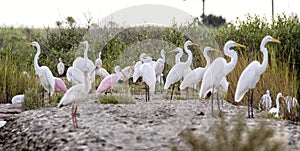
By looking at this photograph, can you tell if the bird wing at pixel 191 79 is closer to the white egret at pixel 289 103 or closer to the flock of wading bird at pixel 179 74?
the flock of wading bird at pixel 179 74

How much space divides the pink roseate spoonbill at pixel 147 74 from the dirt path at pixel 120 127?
18.0 inches

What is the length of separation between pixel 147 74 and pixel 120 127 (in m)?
2.06

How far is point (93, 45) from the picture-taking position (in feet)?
17.7

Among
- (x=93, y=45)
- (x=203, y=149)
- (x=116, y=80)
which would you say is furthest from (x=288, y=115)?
(x=203, y=149)

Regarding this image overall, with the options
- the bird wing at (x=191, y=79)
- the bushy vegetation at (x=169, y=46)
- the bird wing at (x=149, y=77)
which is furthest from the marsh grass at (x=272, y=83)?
the bird wing at (x=191, y=79)

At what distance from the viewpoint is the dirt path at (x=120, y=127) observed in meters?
3.99

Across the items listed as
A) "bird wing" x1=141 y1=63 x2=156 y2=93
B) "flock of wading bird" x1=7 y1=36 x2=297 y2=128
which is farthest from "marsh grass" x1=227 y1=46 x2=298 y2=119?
"bird wing" x1=141 y1=63 x2=156 y2=93

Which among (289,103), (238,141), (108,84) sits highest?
(108,84)

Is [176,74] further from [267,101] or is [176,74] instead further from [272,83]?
[272,83]

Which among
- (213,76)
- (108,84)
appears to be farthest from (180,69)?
(108,84)

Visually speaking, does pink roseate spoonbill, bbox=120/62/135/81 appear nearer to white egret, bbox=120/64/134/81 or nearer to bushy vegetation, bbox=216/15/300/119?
white egret, bbox=120/64/134/81

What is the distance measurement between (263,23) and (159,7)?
5796 millimetres

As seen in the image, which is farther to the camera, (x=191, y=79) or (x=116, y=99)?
(x=116, y=99)

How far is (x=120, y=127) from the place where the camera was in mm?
4277
